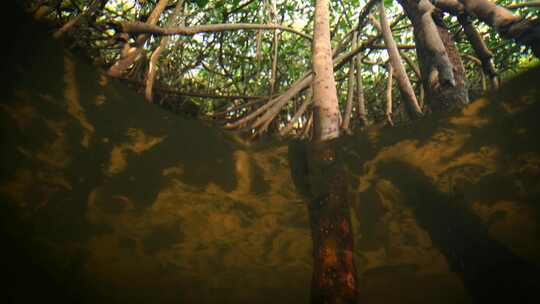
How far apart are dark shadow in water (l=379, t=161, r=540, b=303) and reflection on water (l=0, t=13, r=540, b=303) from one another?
2 centimetres

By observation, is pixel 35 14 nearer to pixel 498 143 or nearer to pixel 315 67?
pixel 315 67

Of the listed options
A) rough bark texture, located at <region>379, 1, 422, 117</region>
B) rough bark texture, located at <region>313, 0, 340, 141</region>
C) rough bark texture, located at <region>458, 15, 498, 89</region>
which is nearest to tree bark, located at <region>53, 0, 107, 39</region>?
rough bark texture, located at <region>313, 0, 340, 141</region>

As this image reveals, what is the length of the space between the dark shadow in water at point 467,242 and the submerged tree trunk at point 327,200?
110 centimetres

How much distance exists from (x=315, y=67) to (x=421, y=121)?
106cm

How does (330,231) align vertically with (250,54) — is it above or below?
below

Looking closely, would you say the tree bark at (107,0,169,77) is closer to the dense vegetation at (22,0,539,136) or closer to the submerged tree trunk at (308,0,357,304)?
the dense vegetation at (22,0,539,136)

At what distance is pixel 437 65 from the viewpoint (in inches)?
123

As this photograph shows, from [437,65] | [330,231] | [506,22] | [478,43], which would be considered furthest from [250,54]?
[330,231]

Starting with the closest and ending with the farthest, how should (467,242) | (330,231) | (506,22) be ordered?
1. (330,231)
2. (506,22)
3. (467,242)

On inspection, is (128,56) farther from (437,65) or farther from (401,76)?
(437,65)

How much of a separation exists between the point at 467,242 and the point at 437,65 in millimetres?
2099

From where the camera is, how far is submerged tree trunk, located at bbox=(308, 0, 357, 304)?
65.7 inches

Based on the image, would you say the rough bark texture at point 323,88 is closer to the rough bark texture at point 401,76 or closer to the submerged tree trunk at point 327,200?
the submerged tree trunk at point 327,200

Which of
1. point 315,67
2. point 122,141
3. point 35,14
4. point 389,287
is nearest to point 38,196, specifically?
point 122,141
